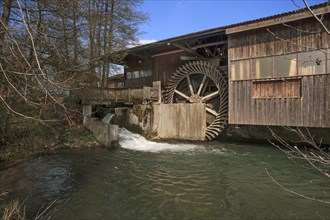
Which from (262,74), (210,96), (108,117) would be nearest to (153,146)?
(108,117)

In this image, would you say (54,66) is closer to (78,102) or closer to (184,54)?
(78,102)

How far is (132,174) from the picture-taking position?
21.9ft

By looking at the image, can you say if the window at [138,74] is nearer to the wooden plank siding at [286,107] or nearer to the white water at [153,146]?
the white water at [153,146]

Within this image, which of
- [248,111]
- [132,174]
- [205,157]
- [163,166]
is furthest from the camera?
[248,111]

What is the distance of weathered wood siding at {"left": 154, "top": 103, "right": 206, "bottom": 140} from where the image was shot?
11.8 meters

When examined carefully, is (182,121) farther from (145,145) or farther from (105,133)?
(105,133)

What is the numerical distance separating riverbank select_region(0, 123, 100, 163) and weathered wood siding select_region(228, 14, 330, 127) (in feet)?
21.5

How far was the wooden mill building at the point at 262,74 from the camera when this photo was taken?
8.77 m

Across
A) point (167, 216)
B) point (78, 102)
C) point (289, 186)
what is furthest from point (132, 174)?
point (78, 102)

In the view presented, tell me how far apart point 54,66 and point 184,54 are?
860 cm

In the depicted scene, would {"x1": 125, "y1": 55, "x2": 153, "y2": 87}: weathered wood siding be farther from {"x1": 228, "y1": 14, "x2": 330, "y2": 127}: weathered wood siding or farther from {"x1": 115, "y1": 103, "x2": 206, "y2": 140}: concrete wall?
{"x1": 228, "y1": 14, "x2": 330, "y2": 127}: weathered wood siding

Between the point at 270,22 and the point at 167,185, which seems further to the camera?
the point at 270,22

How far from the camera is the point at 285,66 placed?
30.9ft

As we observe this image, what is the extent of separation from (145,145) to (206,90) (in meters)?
5.19
